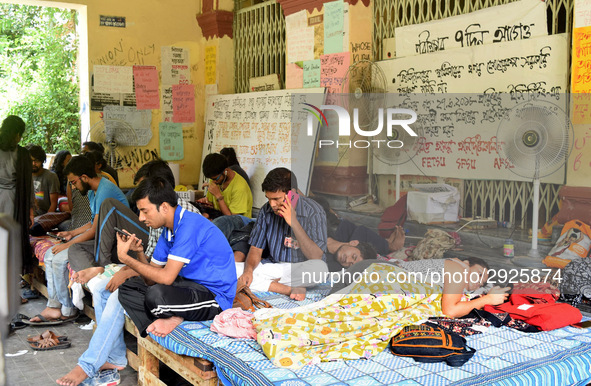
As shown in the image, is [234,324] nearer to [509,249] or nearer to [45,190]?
[509,249]

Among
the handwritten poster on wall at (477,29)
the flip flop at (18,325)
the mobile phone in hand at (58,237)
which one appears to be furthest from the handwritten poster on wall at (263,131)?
the flip flop at (18,325)

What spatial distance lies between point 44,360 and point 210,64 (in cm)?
534

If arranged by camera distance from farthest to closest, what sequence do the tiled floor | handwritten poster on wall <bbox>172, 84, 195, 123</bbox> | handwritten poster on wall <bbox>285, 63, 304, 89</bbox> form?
handwritten poster on wall <bbox>172, 84, 195, 123</bbox>
handwritten poster on wall <bbox>285, 63, 304, 89</bbox>
the tiled floor

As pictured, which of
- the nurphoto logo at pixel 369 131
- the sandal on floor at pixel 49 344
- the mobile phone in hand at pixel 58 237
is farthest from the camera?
the nurphoto logo at pixel 369 131

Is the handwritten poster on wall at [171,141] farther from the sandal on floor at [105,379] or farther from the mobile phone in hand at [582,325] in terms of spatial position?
the mobile phone in hand at [582,325]

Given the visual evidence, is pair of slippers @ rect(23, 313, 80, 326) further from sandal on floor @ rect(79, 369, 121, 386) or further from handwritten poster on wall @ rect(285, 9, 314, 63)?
handwritten poster on wall @ rect(285, 9, 314, 63)

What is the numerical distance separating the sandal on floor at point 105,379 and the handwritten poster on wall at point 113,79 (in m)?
4.92

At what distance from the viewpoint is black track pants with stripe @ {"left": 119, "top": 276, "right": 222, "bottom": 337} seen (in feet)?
10.7

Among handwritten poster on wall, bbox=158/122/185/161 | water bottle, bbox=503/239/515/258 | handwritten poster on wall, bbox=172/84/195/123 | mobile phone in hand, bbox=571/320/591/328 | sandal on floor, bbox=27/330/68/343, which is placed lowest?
sandal on floor, bbox=27/330/68/343

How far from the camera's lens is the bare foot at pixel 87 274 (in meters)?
4.26

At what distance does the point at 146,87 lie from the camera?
7980 mm

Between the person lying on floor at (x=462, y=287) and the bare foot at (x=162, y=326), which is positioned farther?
the person lying on floor at (x=462, y=287)

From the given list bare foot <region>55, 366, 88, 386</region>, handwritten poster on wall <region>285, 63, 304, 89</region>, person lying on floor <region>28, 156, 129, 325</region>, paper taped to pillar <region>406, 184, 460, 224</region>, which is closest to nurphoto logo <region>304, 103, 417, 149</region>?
handwritten poster on wall <region>285, 63, 304, 89</region>

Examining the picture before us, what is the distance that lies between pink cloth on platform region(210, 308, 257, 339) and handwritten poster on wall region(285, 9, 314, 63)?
3.94 metres
